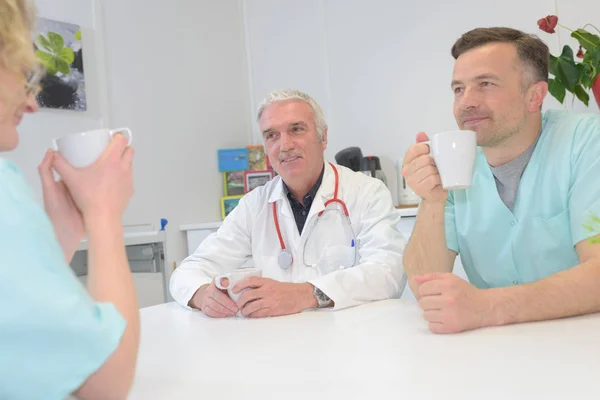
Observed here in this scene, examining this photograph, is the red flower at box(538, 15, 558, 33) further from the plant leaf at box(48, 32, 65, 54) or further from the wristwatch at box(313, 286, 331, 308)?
the plant leaf at box(48, 32, 65, 54)

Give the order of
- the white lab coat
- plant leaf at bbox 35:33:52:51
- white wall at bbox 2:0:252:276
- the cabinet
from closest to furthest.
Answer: the white lab coat → the cabinet → plant leaf at bbox 35:33:52:51 → white wall at bbox 2:0:252:276

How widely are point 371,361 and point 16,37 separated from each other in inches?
23.5

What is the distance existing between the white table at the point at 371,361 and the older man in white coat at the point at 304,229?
1.11 ft

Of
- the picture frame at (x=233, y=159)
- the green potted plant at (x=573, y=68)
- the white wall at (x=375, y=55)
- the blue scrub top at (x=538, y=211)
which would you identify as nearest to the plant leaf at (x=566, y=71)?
the green potted plant at (x=573, y=68)

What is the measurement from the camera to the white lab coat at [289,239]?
5.28 feet

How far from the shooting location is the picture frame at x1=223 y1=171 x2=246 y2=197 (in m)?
4.09

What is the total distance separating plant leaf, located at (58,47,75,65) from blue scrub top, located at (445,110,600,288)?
2502 mm

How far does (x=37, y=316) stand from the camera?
0.55 metres

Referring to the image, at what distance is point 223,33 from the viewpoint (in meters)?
4.24

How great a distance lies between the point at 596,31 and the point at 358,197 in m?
1.76

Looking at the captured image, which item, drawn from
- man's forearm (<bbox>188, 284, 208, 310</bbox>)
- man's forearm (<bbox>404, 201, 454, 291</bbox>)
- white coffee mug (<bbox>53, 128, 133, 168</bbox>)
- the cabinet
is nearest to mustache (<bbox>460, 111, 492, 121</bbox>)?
man's forearm (<bbox>404, 201, 454, 291</bbox>)

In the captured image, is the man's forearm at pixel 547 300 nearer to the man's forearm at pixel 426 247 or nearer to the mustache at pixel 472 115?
the man's forearm at pixel 426 247

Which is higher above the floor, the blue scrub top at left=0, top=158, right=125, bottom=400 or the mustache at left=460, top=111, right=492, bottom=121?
the mustache at left=460, top=111, right=492, bottom=121

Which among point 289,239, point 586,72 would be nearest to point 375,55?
point 586,72
